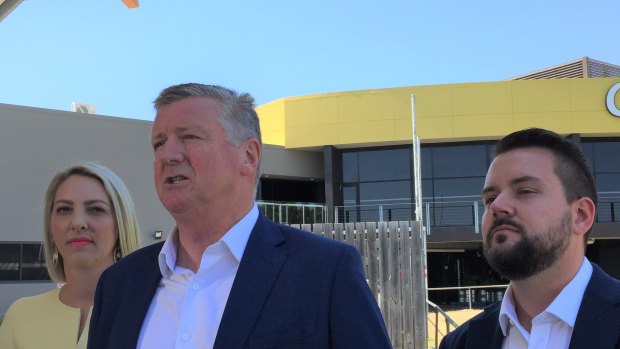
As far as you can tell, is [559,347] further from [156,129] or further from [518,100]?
[518,100]

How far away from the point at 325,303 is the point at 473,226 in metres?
22.3

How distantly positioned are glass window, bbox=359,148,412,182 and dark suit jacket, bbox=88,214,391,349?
23268 millimetres

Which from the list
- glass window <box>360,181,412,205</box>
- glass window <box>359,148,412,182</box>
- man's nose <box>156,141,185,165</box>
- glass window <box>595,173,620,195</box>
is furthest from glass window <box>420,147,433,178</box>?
man's nose <box>156,141,185,165</box>

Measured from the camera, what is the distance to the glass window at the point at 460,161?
82.1 feet

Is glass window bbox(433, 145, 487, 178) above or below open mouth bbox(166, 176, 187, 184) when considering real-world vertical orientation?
above

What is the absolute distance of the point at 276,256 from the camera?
205 centimetres

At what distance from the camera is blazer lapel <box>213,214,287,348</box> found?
6.22 ft

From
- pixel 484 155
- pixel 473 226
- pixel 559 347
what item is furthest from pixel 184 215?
pixel 484 155

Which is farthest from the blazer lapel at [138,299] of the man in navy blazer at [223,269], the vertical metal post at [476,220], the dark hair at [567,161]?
the vertical metal post at [476,220]

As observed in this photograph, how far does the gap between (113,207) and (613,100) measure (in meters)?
23.8

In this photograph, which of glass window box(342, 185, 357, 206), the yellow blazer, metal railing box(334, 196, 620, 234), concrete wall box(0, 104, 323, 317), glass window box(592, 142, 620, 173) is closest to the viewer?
the yellow blazer

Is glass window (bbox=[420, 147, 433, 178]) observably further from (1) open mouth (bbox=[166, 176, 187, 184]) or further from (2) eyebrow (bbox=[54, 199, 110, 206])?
(1) open mouth (bbox=[166, 176, 187, 184])

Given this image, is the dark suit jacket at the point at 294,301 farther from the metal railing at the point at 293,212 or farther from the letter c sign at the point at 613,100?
the letter c sign at the point at 613,100

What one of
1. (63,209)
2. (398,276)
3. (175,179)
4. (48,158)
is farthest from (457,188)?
(175,179)
